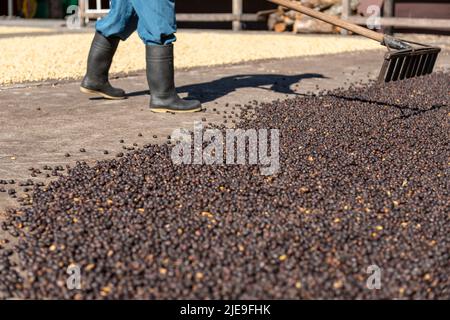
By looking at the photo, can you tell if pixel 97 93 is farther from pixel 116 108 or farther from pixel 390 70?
pixel 390 70

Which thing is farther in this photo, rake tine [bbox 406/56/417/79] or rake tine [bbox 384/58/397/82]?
rake tine [bbox 406/56/417/79]

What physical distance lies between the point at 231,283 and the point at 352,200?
126 centimetres

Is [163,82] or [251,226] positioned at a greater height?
[163,82]

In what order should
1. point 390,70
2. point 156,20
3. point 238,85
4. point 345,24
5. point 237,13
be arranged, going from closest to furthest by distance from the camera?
point 156,20
point 390,70
point 345,24
point 238,85
point 237,13

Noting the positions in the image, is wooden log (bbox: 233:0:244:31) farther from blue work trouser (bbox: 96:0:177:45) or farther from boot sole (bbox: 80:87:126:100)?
blue work trouser (bbox: 96:0:177:45)

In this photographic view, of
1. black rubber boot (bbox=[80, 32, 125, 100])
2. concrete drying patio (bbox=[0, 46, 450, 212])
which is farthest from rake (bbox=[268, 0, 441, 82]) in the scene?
black rubber boot (bbox=[80, 32, 125, 100])

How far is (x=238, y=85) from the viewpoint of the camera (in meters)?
8.08

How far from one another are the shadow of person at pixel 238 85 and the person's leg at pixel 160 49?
2.62 ft

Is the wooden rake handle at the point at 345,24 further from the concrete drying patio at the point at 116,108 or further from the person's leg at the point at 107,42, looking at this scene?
the person's leg at the point at 107,42

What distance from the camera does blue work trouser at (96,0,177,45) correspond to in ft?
19.2

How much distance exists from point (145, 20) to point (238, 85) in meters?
2.34

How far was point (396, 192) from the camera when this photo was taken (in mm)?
3988

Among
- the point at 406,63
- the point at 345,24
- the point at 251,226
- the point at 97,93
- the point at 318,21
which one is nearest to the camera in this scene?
the point at 251,226

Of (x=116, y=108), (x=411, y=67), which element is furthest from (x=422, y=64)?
(x=116, y=108)
